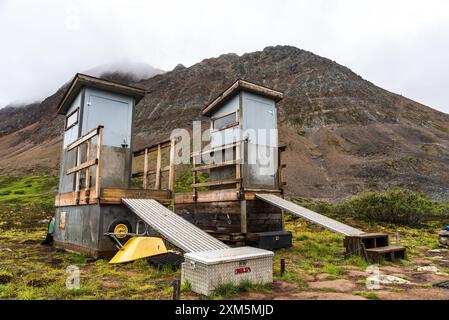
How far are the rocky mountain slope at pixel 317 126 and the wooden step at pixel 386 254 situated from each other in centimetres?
3153

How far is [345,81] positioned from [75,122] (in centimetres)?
8181

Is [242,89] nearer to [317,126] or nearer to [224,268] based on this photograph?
[224,268]

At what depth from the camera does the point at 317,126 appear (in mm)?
66125

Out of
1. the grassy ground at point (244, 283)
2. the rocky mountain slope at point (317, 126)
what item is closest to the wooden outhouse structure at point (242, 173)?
the grassy ground at point (244, 283)

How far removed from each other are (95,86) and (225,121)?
5070 millimetres

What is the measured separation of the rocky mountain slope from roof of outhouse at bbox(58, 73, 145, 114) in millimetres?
32342

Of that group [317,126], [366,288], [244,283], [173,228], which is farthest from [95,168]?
[317,126]

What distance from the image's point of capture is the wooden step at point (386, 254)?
7.95 metres

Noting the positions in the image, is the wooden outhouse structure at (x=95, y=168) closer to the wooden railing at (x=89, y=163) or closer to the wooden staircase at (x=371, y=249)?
the wooden railing at (x=89, y=163)

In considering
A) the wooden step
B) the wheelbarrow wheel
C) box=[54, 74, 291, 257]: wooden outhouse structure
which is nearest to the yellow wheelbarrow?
the wheelbarrow wheel

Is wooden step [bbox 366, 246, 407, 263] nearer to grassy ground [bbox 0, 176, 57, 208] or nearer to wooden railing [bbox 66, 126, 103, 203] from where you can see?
wooden railing [bbox 66, 126, 103, 203]
